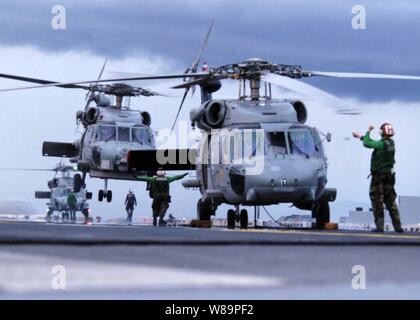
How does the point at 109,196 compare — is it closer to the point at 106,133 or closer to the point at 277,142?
the point at 106,133

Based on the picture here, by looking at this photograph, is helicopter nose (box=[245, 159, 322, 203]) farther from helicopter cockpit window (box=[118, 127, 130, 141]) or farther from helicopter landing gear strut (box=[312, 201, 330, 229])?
helicopter cockpit window (box=[118, 127, 130, 141])

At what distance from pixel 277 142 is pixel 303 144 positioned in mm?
609

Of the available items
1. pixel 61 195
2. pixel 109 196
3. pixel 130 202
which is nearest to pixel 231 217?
pixel 130 202

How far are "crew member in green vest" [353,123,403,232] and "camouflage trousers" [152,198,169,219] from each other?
9.55 meters

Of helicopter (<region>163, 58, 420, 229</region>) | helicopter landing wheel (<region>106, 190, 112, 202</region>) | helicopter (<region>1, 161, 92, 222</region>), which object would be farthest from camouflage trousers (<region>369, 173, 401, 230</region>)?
helicopter (<region>1, 161, 92, 222</region>)

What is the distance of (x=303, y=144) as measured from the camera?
802 inches

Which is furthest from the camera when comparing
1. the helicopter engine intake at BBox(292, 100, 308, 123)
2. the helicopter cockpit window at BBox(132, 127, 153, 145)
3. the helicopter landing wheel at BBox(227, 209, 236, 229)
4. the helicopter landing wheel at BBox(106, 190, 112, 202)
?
the helicopter landing wheel at BBox(106, 190, 112, 202)

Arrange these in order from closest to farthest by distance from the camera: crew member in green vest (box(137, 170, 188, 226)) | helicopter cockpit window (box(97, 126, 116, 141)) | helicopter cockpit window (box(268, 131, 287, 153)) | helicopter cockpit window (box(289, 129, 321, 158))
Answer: helicopter cockpit window (box(268, 131, 287, 153)), helicopter cockpit window (box(289, 129, 321, 158)), crew member in green vest (box(137, 170, 188, 226)), helicopter cockpit window (box(97, 126, 116, 141))

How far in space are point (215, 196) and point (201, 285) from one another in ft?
55.3

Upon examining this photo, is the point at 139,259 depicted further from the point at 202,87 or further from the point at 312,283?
the point at 202,87

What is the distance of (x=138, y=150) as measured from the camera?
33.7 m

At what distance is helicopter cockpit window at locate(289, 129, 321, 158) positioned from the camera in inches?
796
